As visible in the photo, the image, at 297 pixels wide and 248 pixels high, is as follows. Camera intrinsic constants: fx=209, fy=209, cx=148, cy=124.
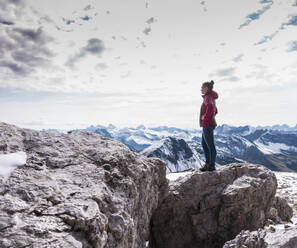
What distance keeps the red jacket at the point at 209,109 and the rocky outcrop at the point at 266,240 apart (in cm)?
709

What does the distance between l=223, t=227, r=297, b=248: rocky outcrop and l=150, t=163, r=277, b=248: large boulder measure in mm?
2897

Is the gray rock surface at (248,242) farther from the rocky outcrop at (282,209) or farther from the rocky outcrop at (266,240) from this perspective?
the rocky outcrop at (282,209)

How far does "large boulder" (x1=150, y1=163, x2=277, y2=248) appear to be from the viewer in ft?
47.2

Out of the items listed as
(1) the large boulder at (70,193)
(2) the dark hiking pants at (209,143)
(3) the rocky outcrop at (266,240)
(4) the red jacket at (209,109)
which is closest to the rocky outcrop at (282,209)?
(2) the dark hiking pants at (209,143)

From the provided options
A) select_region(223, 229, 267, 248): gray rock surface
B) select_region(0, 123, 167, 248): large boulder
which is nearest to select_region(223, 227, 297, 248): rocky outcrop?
select_region(223, 229, 267, 248): gray rock surface

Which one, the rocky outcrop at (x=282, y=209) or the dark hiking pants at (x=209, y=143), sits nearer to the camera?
the dark hiking pants at (x=209, y=143)

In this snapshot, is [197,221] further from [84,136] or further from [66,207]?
[66,207]

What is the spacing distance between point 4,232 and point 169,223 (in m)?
12.6

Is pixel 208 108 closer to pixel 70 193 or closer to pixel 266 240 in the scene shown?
pixel 266 240

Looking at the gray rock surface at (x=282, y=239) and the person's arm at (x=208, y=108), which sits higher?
the person's arm at (x=208, y=108)

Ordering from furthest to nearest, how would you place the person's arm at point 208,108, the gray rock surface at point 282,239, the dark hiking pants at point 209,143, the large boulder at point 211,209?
the dark hiking pants at point 209,143
the person's arm at point 208,108
the large boulder at point 211,209
the gray rock surface at point 282,239

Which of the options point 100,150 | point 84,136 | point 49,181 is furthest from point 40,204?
point 84,136

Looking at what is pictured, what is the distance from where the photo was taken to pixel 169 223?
15.2m

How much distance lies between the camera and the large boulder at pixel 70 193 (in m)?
5.00
